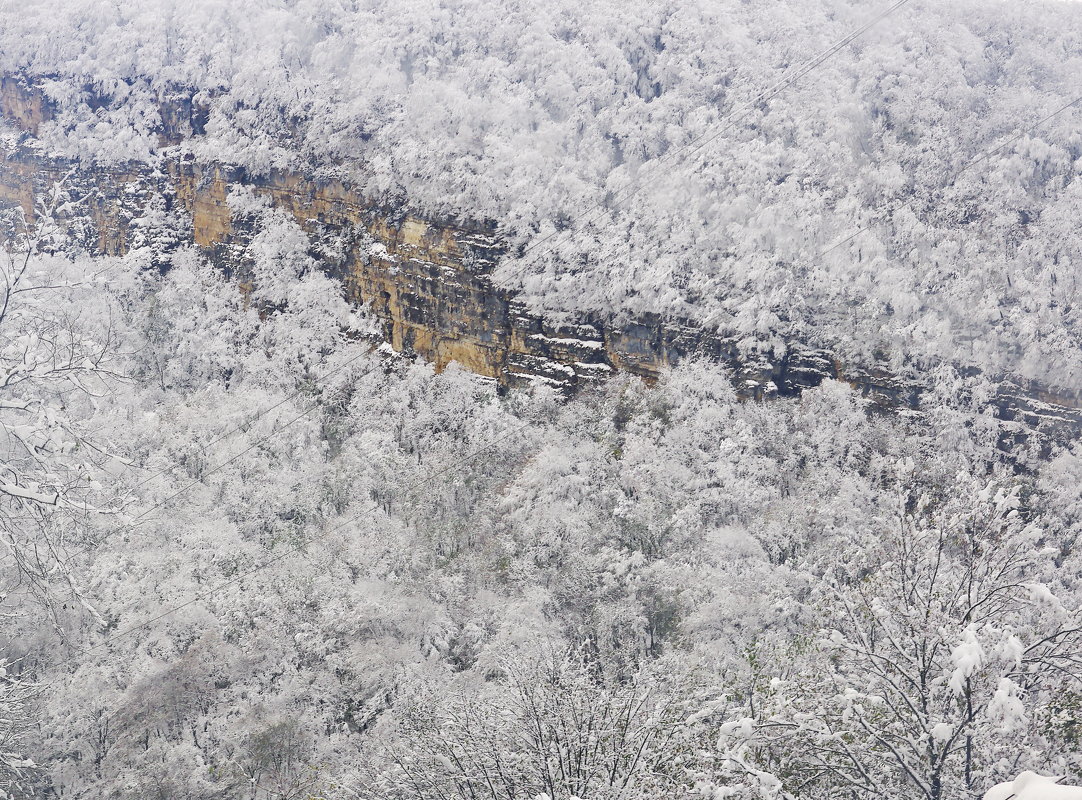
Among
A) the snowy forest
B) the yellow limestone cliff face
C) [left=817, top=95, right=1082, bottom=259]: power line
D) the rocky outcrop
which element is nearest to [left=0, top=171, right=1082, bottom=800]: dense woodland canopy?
Answer: the snowy forest

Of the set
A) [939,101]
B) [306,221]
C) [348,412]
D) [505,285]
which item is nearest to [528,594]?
[348,412]

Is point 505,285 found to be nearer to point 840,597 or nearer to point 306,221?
point 306,221

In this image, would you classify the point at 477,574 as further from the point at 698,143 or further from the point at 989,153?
the point at 989,153

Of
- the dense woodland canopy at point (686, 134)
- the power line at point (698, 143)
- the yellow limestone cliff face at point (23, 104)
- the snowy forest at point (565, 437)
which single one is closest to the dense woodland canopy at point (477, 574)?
the snowy forest at point (565, 437)

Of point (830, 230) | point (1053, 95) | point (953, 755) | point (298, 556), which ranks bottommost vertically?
point (298, 556)

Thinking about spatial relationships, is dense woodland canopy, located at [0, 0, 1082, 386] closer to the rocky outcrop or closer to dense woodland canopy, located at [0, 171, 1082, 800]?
→ the rocky outcrop

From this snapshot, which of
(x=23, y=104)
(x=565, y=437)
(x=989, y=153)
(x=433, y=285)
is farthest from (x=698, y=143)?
(x=23, y=104)

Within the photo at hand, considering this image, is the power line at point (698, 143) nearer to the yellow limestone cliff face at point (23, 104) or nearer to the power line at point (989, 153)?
the power line at point (989, 153)
